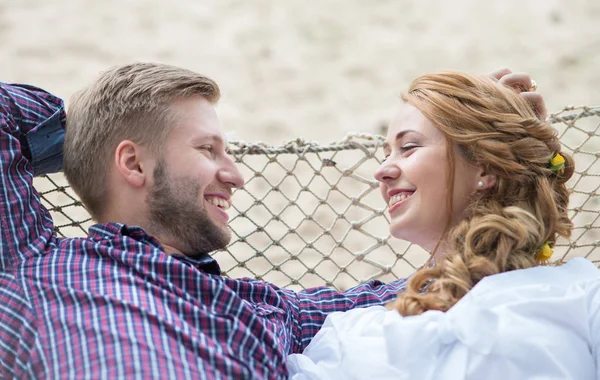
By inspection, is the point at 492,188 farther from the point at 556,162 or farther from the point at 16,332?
the point at 16,332

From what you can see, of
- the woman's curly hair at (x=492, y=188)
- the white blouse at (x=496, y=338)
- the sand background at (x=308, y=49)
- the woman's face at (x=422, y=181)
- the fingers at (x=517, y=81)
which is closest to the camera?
the white blouse at (x=496, y=338)

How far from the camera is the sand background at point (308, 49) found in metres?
3.27

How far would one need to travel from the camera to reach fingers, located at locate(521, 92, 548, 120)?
1.37 metres

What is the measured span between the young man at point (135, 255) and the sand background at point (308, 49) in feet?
5.24

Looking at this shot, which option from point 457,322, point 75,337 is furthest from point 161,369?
point 457,322

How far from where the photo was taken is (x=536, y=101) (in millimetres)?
1370

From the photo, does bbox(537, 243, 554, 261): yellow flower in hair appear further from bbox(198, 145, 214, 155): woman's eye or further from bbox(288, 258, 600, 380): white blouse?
bbox(198, 145, 214, 155): woman's eye

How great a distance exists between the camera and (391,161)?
132 cm

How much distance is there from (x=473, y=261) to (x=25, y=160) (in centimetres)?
77

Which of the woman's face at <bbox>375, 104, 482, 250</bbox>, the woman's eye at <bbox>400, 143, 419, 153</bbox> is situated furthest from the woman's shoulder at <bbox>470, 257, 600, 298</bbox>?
the woman's eye at <bbox>400, 143, 419, 153</bbox>

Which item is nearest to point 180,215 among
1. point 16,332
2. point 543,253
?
point 16,332

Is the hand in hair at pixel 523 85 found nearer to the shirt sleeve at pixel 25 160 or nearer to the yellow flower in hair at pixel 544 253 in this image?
the yellow flower in hair at pixel 544 253

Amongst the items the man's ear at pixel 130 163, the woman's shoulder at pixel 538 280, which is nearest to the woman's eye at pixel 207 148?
the man's ear at pixel 130 163

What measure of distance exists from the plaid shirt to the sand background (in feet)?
5.44
